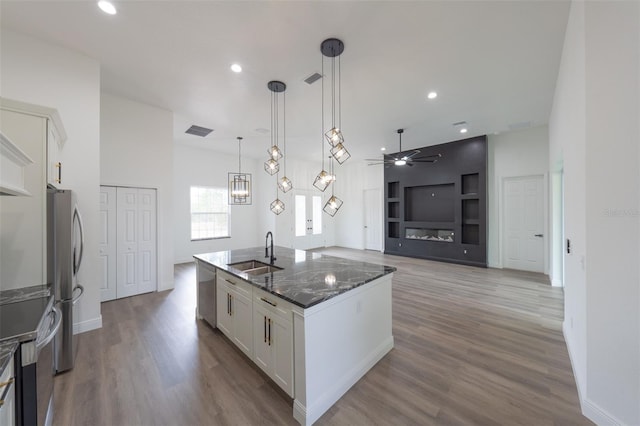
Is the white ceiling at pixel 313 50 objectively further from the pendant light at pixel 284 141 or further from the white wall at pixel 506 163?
the white wall at pixel 506 163

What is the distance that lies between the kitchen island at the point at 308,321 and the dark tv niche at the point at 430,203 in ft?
17.6

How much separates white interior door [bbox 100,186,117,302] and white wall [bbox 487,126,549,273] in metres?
8.11

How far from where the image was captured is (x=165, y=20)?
8.00 feet

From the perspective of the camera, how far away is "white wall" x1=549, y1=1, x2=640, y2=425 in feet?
5.24

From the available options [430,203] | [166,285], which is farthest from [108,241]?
[430,203]

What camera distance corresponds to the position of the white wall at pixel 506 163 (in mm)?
5613

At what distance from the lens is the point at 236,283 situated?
253 centimetres

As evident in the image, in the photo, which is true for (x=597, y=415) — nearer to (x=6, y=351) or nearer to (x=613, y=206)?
(x=613, y=206)

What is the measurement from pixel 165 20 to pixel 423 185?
6953 mm

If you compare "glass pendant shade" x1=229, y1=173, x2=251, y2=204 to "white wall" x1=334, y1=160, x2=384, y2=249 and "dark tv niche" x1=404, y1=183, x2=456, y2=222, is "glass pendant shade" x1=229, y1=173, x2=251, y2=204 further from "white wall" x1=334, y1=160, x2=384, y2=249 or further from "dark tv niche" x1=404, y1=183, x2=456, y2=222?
"dark tv niche" x1=404, y1=183, x2=456, y2=222

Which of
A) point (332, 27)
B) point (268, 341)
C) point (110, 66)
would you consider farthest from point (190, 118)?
point (268, 341)

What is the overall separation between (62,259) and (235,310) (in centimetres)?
161

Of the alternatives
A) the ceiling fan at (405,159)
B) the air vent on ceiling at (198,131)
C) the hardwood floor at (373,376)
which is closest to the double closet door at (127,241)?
the hardwood floor at (373,376)

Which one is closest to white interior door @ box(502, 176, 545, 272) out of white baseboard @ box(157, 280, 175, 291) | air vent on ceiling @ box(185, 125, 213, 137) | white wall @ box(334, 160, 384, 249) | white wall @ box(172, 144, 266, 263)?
white wall @ box(334, 160, 384, 249)
